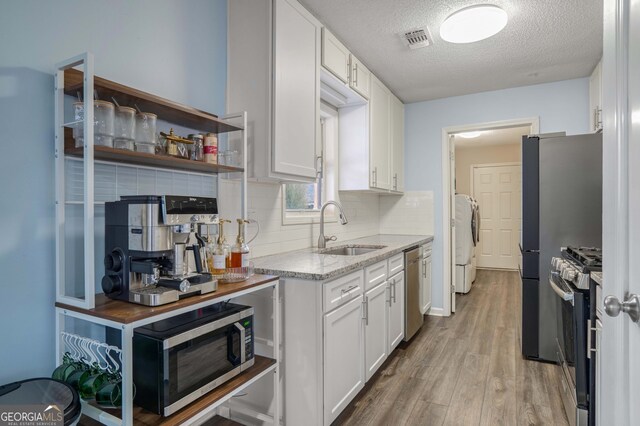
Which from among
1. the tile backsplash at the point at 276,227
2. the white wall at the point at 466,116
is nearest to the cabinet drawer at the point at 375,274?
the tile backsplash at the point at 276,227

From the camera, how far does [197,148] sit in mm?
1706

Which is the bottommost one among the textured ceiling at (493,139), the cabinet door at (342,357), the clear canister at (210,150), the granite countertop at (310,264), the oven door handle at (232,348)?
the cabinet door at (342,357)

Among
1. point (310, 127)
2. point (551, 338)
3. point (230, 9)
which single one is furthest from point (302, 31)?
point (551, 338)

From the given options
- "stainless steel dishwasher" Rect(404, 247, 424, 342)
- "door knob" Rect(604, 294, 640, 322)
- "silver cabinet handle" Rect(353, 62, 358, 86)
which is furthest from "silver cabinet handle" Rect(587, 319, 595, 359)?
"silver cabinet handle" Rect(353, 62, 358, 86)

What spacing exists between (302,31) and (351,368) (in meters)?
2.06

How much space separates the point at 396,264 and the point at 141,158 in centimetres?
203

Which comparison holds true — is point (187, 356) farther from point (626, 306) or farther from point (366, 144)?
point (366, 144)

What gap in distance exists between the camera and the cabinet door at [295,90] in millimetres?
1966

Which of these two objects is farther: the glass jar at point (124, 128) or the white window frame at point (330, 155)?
the white window frame at point (330, 155)

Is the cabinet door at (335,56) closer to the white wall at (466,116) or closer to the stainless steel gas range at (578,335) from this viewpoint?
the white wall at (466,116)

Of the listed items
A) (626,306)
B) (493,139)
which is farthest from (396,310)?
(493,139)

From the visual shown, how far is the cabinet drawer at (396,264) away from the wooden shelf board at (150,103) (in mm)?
1555

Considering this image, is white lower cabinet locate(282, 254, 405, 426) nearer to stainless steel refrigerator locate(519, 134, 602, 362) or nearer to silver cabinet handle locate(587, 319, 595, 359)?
silver cabinet handle locate(587, 319, 595, 359)

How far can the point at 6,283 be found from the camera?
1183 millimetres
